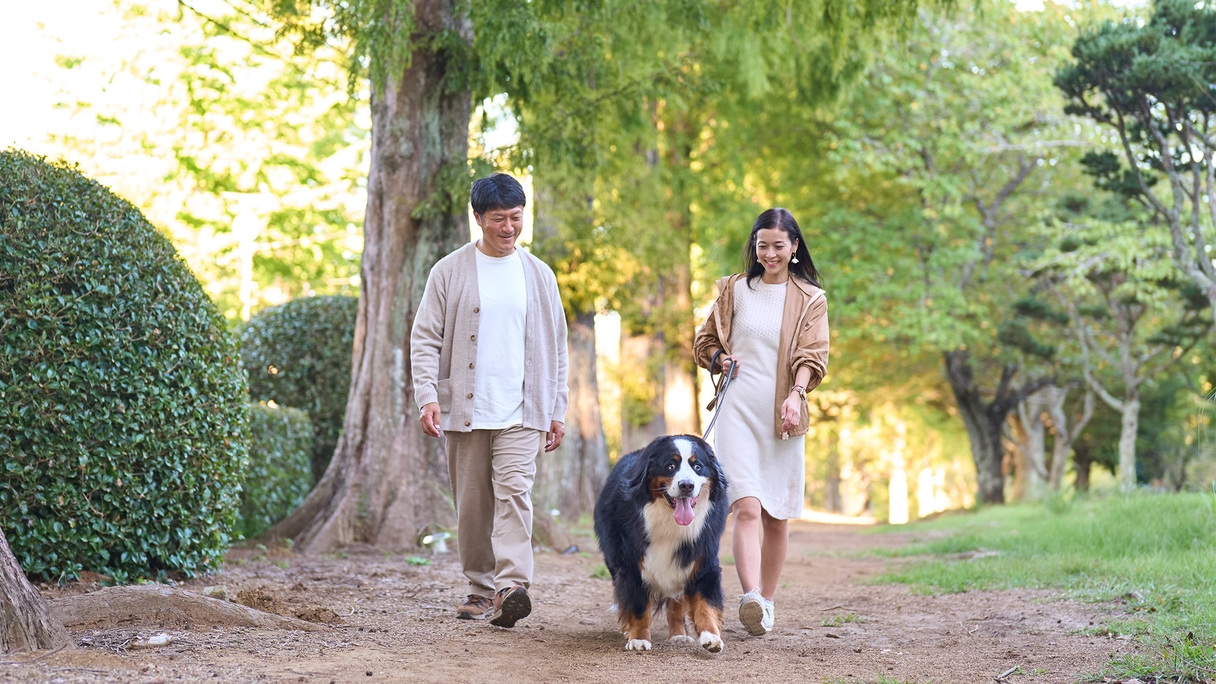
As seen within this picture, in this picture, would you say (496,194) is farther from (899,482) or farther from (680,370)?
(899,482)

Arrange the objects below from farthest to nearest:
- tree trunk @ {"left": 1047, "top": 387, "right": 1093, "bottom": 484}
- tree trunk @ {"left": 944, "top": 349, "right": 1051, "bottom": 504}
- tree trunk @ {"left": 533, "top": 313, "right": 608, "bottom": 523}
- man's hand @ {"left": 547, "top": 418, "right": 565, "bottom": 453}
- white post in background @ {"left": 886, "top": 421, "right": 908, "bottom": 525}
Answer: white post in background @ {"left": 886, "top": 421, "right": 908, "bottom": 525}
tree trunk @ {"left": 1047, "top": 387, "right": 1093, "bottom": 484}
tree trunk @ {"left": 944, "top": 349, "right": 1051, "bottom": 504}
tree trunk @ {"left": 533, "top": 313, "right": 608, "bottom": 523}
man's hand @ {"left": 547, "top": 418, "right": 565, "bottom": 453}

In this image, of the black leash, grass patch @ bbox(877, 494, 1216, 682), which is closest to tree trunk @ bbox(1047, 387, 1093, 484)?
grass patch @ bbox(877, 494, 1216, 682)

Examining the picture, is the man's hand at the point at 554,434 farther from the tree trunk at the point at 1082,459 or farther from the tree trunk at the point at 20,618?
the tree trunk at the point at 1082,459

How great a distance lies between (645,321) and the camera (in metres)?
19.1

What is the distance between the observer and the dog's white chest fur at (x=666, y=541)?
519 cm

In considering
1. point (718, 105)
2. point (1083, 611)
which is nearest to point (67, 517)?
point (1083, 611)

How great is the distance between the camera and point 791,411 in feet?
18.6

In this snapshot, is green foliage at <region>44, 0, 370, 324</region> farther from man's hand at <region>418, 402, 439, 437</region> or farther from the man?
man's hand at <region>418, 402, 439, 437</region>

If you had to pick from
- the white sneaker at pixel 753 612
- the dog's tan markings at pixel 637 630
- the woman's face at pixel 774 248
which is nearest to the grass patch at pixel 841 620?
the white sneaker at pixel 753 612

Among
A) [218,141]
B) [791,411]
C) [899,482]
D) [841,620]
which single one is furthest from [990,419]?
[791,411]

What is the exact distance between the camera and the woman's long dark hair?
5.94 m

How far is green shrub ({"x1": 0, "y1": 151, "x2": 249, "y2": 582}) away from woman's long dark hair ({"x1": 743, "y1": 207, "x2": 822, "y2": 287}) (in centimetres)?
351

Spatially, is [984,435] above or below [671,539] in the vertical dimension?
above

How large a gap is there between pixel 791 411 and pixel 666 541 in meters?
1.01
